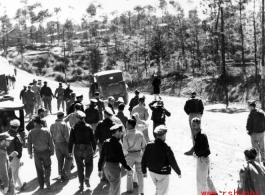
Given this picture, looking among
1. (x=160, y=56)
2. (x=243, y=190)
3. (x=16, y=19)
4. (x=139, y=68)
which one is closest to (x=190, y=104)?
(x=243, y=190)

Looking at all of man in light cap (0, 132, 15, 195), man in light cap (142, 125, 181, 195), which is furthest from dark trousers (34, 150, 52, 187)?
man in light cap (142, 125, 181, 195)

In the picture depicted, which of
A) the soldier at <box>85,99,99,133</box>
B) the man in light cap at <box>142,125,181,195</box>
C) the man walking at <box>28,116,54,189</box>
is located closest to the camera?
the man in light cap at <box>142,125,181,195</box>

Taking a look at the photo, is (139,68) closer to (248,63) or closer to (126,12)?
(248,63)

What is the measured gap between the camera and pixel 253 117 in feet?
30.6

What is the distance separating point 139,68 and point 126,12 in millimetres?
60539

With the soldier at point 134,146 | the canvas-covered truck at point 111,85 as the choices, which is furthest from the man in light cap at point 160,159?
the canvas-covered truck at point 111,85

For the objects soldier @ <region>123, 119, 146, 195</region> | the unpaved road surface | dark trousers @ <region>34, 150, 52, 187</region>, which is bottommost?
the unpaved road surface

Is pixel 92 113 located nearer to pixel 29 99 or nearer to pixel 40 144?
Result: pixel 40 144

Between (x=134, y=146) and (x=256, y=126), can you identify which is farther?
(x=256, y=126)

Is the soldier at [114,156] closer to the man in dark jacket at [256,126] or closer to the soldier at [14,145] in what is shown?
the soldier at [14,145]

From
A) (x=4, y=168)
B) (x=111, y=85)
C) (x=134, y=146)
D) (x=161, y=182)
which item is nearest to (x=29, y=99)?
(x=111, y=85)

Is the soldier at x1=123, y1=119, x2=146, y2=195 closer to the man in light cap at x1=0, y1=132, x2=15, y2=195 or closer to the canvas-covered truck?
the man in light cap at x1=0, y1=132, x2=15, y2=195

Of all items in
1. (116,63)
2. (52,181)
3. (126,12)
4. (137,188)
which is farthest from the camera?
(126,12)

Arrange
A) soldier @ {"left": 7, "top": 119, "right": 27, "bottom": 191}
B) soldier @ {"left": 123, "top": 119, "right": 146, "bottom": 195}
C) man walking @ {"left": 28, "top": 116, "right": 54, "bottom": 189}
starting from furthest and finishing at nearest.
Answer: man walking @ {"left": 28, "top": 116, "right": 54, "bottom": 189}
soldier @ {"left": 7, "top": 119, "right": 27, "bottom": 191}
soldier @ {"left": 123, "top": 119, "right": 146, "bottom": 195}
